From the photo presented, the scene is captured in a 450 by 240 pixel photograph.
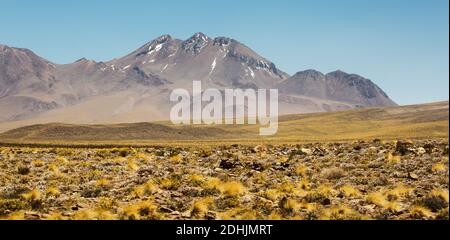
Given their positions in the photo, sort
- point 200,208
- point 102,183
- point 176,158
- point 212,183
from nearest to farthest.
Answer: point 200,208
point 212,183
point 102,183
point 176,158

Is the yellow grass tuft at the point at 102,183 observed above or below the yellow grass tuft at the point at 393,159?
below

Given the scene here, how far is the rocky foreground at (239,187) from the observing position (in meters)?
16.0

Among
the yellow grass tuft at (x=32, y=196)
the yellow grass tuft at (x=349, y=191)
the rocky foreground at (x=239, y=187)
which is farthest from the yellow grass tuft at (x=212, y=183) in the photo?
the yellow grass tuft at (x=32, y=196)

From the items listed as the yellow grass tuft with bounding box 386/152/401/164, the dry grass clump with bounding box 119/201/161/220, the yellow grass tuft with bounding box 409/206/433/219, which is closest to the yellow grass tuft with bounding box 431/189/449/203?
the yellow grass tuft with bounding box 409/206/433/219

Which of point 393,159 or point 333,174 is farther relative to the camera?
point 393,159

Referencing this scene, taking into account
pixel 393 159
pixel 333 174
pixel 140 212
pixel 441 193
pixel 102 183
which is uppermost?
pixel 393 159

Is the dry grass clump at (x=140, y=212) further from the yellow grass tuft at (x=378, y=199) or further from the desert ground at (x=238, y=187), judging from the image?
the yellow grass tuft at (x=378, y=199)

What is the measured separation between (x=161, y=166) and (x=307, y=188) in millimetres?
10442

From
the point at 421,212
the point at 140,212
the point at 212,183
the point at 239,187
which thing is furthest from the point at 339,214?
the point at 212,183

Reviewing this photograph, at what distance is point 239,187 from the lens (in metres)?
19.8

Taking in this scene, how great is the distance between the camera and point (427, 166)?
2367cm

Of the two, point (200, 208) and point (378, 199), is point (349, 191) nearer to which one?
point (378, 199)

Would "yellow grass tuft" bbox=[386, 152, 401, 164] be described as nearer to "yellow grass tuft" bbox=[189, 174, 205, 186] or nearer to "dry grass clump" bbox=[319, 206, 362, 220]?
"yellow grass tuft" bbox=[189, 174, 205, 186]

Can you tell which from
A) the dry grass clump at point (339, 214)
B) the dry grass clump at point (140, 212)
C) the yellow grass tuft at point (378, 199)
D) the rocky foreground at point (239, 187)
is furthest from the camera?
the yellow grass tuft at point (378, 199)
